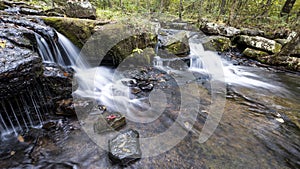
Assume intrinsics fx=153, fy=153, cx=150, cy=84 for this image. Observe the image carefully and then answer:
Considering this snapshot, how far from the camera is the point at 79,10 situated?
21.2ft

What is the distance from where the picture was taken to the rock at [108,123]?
9.80 ft

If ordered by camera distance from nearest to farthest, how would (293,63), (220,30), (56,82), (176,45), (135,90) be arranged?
(56,82)
(135,90)
(293,63)
(176,45)
(220,30)

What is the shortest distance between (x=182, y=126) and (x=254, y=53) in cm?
767

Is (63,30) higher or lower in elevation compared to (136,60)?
higher

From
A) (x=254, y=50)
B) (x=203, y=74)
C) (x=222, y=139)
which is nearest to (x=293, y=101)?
(x=203, y=74)

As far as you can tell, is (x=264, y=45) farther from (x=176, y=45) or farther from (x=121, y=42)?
(x=121, y=42)

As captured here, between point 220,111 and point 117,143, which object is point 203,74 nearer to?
point 220,111

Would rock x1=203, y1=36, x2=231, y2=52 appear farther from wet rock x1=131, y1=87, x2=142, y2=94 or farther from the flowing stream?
wet rock x1=131, y1=87, x2=142, y2=94

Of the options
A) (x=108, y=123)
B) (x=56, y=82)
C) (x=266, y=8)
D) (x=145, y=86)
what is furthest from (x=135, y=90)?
(x=266, y=8)

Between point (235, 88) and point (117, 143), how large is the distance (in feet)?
15.3

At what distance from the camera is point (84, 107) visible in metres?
3.44

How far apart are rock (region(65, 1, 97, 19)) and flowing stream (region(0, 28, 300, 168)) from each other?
2.27m

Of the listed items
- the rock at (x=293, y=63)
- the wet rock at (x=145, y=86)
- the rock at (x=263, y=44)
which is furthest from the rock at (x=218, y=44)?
the wet rock at (x=145, y=86)

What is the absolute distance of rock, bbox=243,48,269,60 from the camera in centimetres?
816
